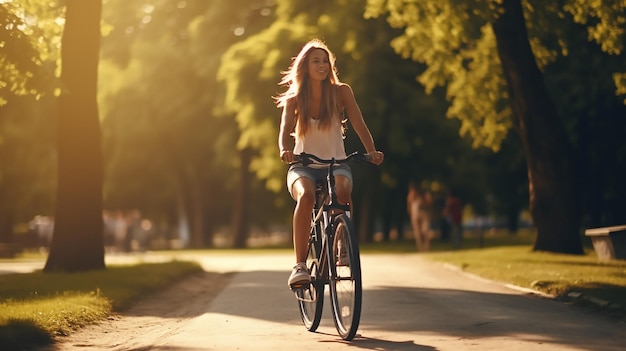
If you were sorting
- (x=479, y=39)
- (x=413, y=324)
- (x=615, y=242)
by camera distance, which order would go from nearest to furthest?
(x=413, y=324) < (x=615, y=242) < (x=479, y=39)

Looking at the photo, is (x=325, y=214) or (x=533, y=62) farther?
(x=533, y=62)

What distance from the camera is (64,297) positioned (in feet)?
44.7

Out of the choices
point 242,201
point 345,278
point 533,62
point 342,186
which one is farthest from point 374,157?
point 242,201

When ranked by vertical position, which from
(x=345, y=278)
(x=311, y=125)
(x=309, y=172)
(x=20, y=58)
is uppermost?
(x=20, y=58)

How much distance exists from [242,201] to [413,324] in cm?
4407

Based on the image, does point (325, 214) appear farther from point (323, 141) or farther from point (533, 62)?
point (533, 62)

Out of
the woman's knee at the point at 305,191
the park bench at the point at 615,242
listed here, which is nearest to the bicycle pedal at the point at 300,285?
the woman's knee at the point at 305,191

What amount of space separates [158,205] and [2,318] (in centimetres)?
5947

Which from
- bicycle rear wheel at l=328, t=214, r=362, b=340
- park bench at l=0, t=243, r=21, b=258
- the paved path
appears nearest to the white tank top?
bicycle rear wheel at l=328, t=214, r=362, b=340

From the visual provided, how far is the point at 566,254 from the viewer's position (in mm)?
24234

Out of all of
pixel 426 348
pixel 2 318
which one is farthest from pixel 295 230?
pixel 2 318

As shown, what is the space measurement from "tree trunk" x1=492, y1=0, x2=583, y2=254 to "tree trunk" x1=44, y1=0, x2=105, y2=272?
8332mm

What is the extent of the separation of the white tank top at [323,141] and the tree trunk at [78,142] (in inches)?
385

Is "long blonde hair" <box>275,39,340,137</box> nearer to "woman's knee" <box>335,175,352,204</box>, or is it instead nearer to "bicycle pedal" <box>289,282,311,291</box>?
"woman's knee" <box>335,175,352,204</box>
